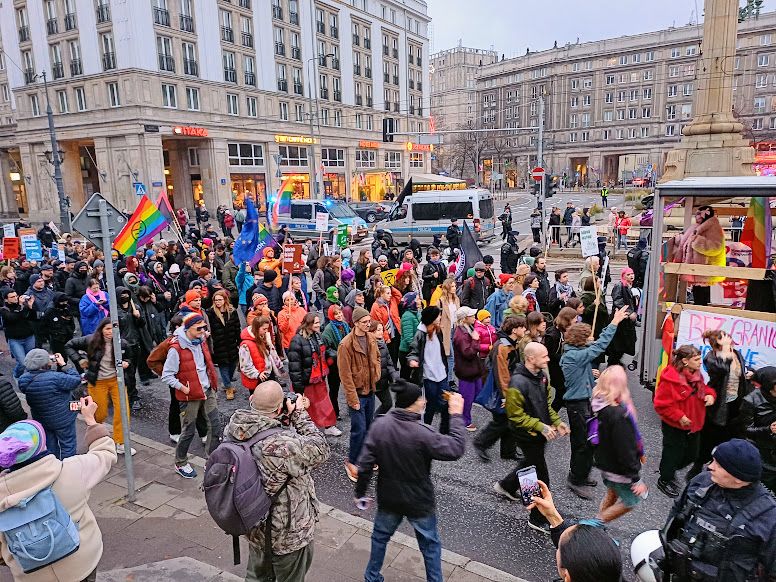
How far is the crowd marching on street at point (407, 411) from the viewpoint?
2.97 meters

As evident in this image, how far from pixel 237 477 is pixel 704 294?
751 cm

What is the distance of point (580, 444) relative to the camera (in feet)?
18.1

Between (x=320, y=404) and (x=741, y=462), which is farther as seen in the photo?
(x=320, y=404)

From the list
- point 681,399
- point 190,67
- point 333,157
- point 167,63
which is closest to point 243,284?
point 681,399

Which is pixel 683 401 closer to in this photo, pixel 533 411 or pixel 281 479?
pixel 533 411

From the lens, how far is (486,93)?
331 ft

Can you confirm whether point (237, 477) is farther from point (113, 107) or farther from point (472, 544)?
point (113, 107)

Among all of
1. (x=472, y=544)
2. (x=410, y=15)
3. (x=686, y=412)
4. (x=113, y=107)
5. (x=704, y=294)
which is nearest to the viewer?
(x=472, y=544)

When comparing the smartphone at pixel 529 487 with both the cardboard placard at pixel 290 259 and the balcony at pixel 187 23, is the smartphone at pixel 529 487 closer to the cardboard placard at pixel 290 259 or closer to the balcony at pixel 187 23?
the cardboard placard at pixel 290 259

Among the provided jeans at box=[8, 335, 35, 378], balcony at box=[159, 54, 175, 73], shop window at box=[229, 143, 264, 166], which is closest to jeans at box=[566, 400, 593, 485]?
jeans at box=[8, 335, 35, 378]

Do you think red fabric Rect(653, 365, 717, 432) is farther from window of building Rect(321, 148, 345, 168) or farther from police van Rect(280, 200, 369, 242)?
window of building Rect(321, 148, 345, 168)

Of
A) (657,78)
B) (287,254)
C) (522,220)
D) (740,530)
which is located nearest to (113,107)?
(522,220)

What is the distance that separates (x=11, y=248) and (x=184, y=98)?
2897cm

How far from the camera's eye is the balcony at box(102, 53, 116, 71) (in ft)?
125
